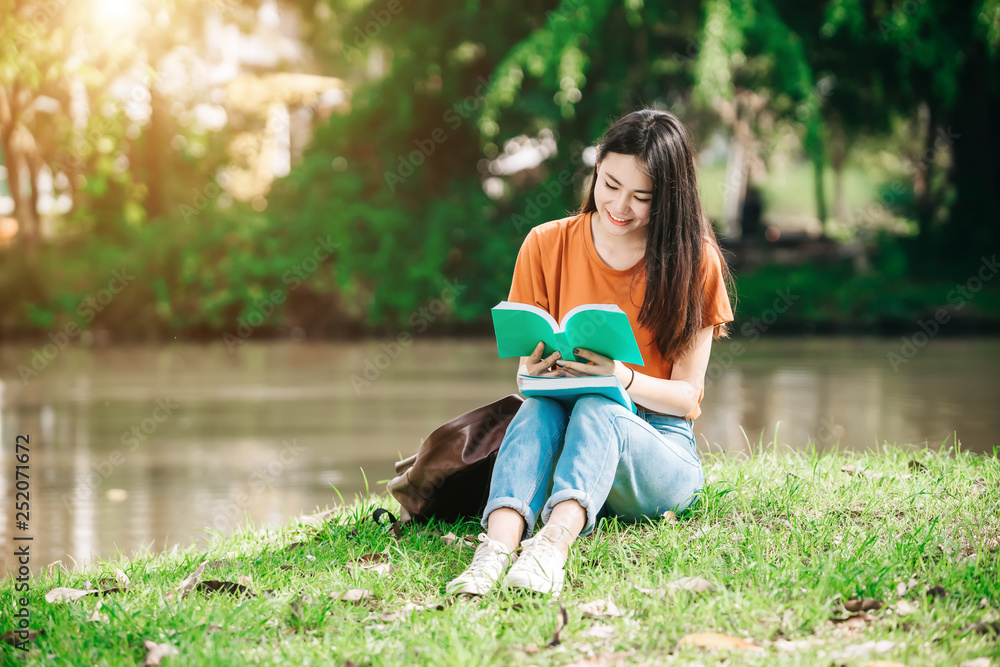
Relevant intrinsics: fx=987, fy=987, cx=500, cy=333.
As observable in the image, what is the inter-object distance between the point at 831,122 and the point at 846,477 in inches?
651

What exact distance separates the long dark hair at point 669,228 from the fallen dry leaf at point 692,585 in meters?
0.90

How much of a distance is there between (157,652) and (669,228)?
85.0 inches

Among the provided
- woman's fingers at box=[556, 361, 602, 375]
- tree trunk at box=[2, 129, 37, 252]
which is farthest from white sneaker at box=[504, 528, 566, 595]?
tree trunk at box=[2, 129, 37, 252]

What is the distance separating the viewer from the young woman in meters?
3.21

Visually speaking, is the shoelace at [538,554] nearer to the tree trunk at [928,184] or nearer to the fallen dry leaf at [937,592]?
the fallen dry leaf at [937,592]

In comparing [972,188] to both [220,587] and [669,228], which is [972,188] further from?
[220,587]

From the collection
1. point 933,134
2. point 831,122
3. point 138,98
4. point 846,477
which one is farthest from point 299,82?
point 846,477

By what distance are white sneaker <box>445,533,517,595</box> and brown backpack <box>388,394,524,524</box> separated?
0.49 meters

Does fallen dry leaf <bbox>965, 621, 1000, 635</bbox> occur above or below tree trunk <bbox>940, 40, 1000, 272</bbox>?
below

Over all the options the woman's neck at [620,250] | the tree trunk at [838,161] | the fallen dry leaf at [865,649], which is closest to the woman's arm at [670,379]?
the woman's neck at [620,250]

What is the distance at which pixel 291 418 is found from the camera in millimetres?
8711

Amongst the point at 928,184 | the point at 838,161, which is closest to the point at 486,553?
the point at 928,184

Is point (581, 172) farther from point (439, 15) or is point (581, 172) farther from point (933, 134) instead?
point (933, 134)

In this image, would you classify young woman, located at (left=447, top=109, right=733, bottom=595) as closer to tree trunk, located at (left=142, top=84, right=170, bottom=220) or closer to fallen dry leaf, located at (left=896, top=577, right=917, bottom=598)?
fallen dry leaf, located at (left=896, top=577, right=917, bottom=598)
